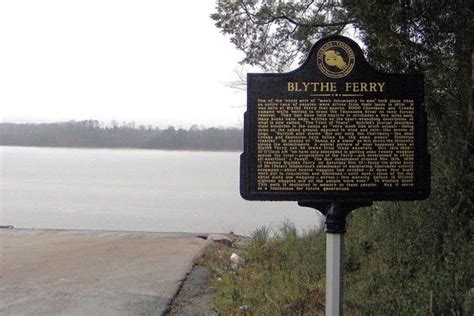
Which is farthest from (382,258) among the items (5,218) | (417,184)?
(5,218)

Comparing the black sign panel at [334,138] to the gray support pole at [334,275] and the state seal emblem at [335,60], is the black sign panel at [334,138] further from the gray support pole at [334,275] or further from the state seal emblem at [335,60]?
the gray support pole at [334,275]

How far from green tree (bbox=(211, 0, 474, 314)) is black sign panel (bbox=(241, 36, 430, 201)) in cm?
108

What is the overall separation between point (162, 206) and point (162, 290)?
1441 centimetres

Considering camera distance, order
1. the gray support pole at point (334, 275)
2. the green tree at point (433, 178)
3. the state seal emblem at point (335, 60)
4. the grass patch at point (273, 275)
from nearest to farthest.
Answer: the gray support pole at point (334, 275)
the state seal emblem at point (335, 60)
the green tree at point (433, 178)
the grass patch at point (273, 275)

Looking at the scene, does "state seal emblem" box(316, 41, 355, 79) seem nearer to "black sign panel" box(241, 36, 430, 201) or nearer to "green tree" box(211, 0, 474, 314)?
"black sign panel" box(241, 36, 430, 201)

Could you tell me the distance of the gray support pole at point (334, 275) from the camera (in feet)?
14.1

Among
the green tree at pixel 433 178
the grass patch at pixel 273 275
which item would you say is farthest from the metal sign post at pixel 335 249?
the grass patch at pixel 273 275

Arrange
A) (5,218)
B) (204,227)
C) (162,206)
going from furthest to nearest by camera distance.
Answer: (162,206), (5,218), (204,227)

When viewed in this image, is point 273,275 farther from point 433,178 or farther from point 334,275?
point 334,275

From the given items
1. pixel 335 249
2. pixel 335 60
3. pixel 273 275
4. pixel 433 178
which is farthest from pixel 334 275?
pixel 273 275

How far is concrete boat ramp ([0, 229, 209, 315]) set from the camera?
616cm

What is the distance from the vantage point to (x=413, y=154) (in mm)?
4402

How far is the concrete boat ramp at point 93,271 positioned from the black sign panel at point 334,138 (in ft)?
7.75

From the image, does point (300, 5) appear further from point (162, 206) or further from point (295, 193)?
point (162, 206)
